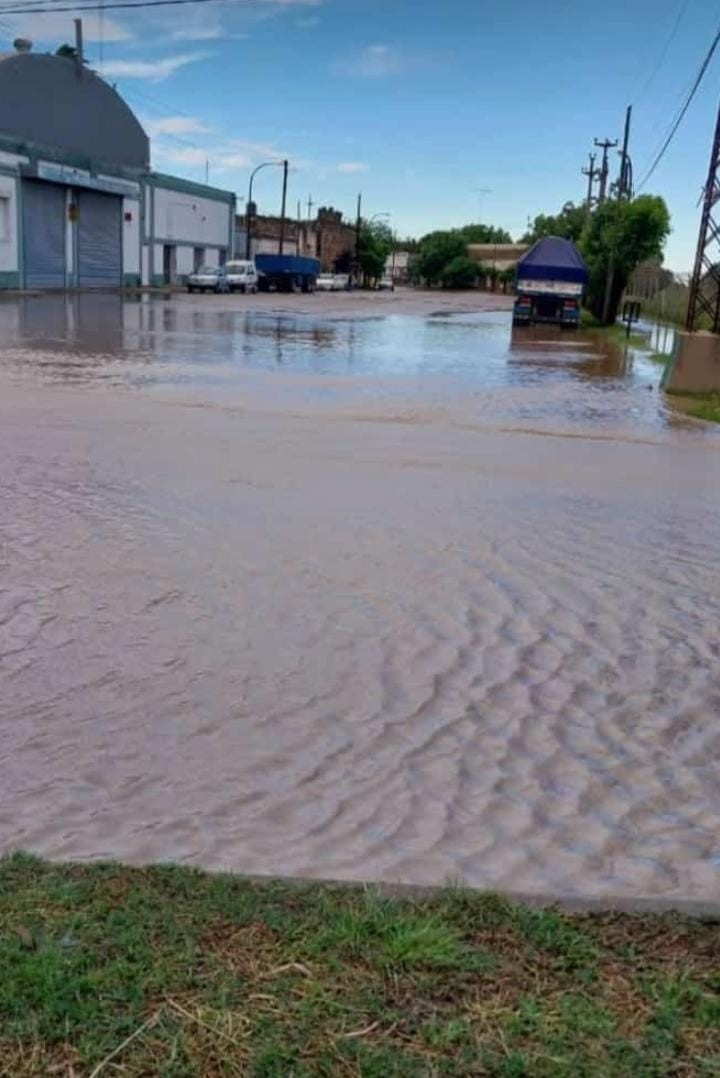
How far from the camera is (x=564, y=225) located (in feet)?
289

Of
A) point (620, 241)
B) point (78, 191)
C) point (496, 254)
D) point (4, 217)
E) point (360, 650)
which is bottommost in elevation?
point (360, 650)

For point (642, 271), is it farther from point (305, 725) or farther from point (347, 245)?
point (347, 245)

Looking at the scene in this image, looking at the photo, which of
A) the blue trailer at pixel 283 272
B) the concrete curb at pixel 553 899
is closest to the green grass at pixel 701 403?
the concrete curb at pixel 553 899

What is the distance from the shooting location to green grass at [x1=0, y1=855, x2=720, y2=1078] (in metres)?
2.38

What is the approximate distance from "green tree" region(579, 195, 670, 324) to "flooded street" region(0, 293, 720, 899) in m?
32.7

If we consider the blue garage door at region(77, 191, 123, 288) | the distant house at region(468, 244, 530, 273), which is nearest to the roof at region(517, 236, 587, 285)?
the blue garage door at region(77, 191, 123, 288)

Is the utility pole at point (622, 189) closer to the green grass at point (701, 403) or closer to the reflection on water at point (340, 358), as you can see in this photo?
the reflection on water at point (340, 358)

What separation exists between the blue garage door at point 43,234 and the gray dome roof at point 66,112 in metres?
2.19

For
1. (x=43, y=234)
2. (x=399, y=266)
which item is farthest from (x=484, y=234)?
(x=43, y=234)

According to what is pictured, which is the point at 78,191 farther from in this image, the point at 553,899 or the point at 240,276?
the point at 553,899

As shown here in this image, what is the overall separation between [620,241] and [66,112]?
28455mm

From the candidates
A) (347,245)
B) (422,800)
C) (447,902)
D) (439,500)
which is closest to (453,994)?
(447,902)

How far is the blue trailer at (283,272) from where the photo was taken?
69.1 meters

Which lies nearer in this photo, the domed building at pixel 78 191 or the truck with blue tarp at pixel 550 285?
the truck with blue tarp at pixel 550 285
